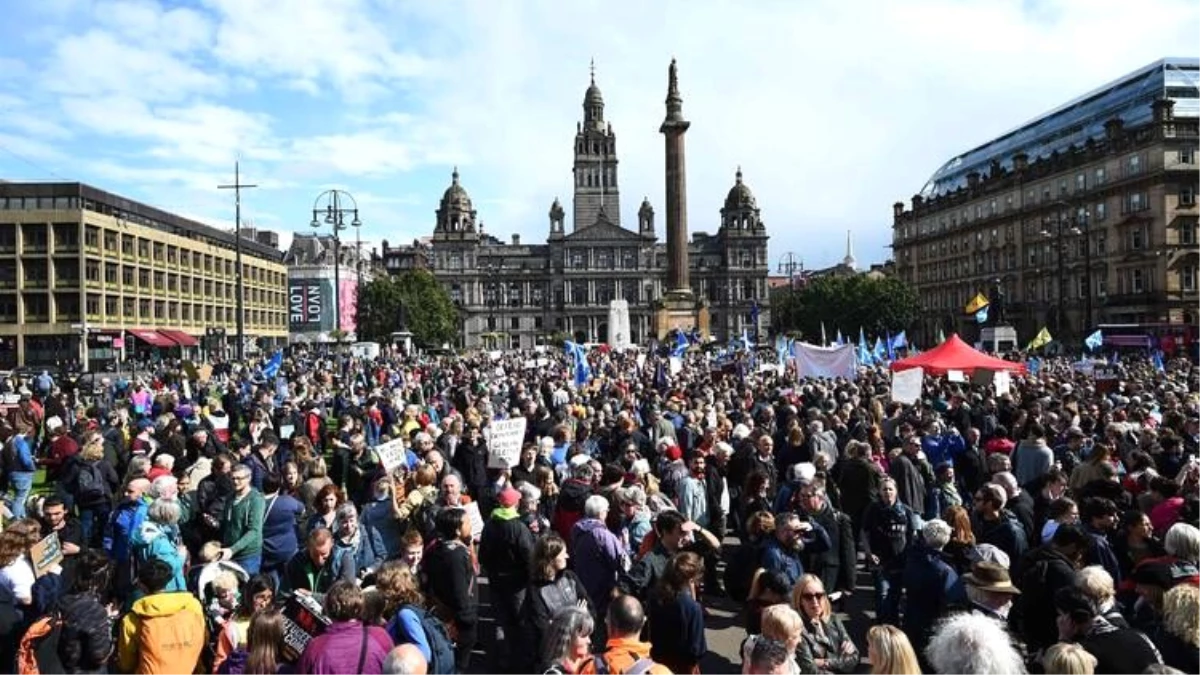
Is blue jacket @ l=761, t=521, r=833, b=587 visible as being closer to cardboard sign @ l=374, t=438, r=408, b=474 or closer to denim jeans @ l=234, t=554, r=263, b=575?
denim jeans @ l=234, t=554, r=263, b=575

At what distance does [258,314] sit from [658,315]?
45747mm

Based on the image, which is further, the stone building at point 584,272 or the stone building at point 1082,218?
the stone building at point 584,272

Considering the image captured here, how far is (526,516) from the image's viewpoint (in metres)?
7.97

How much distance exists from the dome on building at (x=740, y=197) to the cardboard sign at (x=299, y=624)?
153 meters

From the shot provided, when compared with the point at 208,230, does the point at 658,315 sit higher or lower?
lower

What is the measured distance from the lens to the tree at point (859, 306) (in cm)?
8581

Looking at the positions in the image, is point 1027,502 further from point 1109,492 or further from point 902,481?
point 902,481

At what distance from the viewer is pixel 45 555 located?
6918 millimetres

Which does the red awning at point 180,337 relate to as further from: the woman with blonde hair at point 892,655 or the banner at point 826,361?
the woman with blonde hair at point 892,655

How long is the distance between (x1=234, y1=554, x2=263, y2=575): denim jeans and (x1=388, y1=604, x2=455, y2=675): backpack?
2958 millimetres

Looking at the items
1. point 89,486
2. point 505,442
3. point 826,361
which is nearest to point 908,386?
point 826,361

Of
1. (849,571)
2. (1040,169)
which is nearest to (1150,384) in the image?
(849,571)

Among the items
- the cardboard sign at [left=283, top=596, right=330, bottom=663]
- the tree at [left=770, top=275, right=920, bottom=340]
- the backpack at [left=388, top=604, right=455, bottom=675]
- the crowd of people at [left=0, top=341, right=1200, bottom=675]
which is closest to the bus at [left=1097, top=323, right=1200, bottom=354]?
the tree at [left=770, top=275, right=920, bottom=340]

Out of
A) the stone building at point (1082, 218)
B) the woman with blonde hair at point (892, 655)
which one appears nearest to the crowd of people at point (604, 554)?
Result: the woman with blonde hair at point (892, 655)
